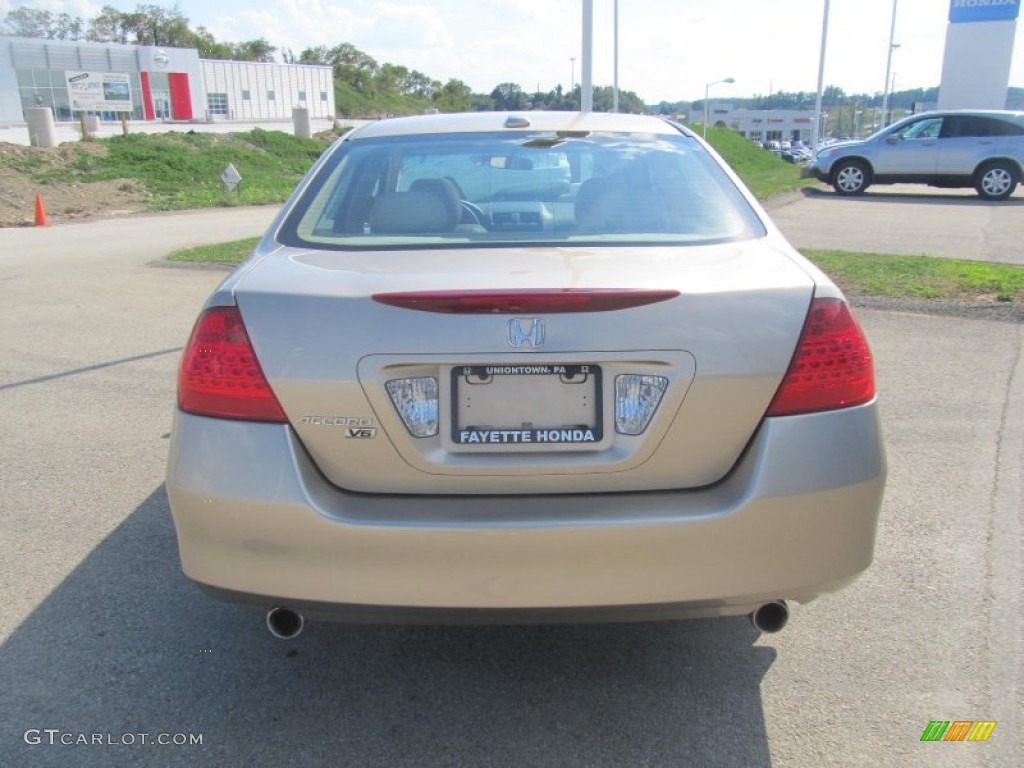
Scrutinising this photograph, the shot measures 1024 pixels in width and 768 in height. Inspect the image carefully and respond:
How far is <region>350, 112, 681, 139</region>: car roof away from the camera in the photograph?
3.62m

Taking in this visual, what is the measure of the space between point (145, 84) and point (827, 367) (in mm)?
70201

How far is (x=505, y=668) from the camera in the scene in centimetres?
298

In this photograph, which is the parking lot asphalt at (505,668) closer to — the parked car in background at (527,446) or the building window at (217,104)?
the parked car in background at (527,446)

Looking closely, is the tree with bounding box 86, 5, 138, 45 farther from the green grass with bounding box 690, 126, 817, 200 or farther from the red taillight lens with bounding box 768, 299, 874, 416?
the red taillight lens with bounding box 768, 299, 874, 416

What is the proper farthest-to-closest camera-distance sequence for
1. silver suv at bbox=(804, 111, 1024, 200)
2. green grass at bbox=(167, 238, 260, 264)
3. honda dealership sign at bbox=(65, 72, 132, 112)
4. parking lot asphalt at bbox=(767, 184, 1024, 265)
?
honda dealership sign at bbox=(65, 72, 132, 112)
silver suv at bbox=(804, 111, 1024, 200)
parking lot asphalt at bbox=(767, 184, 1024, 265)
green grass at bbox=(167, 238, 260, 264)

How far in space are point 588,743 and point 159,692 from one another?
4.39 feet

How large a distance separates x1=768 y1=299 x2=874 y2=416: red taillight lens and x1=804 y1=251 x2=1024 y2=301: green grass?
6453mm

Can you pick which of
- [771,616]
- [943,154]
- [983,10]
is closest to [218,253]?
[771,616]

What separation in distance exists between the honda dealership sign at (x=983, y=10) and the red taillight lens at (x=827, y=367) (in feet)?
128

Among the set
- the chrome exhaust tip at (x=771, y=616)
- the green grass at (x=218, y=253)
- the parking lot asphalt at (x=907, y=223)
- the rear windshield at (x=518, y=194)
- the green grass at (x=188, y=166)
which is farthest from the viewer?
the green grass at (x=188, y=166)

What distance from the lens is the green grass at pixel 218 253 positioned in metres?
11.6

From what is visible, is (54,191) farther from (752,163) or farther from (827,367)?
(752,163)

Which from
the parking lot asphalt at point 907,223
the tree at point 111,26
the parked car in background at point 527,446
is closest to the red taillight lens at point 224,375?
the parked car in background at point 527,446

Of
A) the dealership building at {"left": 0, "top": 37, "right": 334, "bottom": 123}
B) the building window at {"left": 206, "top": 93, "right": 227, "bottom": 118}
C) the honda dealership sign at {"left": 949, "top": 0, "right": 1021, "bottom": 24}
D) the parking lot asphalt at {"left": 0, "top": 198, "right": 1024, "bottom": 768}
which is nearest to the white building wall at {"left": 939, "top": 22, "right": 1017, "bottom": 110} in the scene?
the honda dealership sign at {"left": 949, "top": 0, "right": 1021, "bottom": 24}
